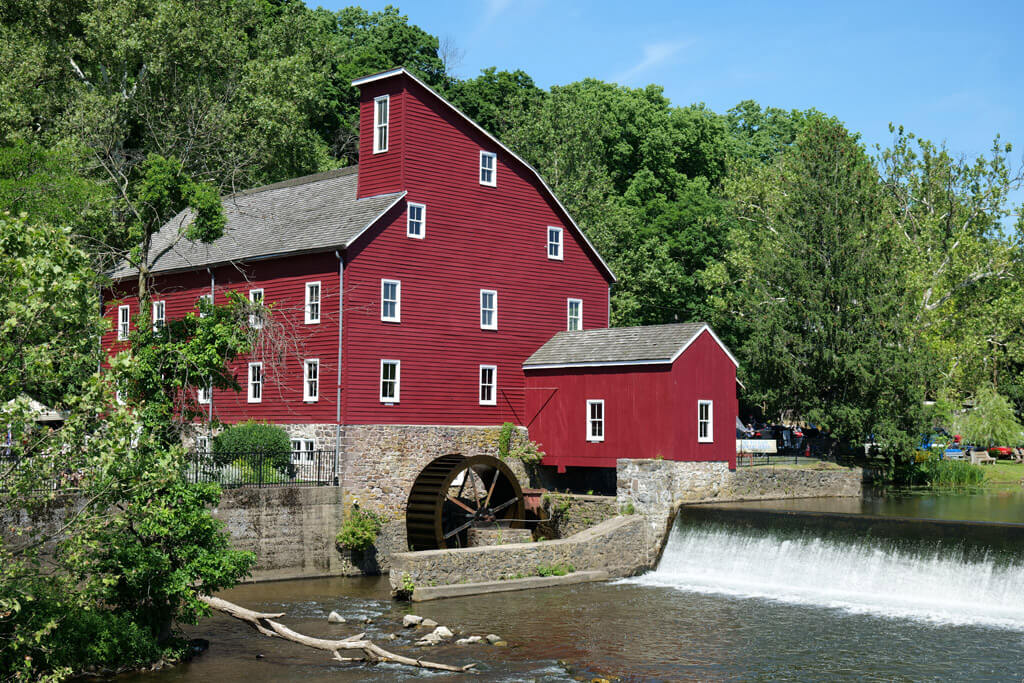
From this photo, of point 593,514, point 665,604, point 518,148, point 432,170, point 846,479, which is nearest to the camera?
point 665,604

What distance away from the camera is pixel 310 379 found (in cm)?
3397

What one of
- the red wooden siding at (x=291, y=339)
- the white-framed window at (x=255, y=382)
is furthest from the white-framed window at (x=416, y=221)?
the white-framed window at (x=255, y=382)

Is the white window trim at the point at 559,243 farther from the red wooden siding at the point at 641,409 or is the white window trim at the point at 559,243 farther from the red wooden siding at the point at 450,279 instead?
the red wooden siding at the point at 641,409

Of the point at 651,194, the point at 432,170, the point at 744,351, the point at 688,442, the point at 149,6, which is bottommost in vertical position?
the point at 688,442

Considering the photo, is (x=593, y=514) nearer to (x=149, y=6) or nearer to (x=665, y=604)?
(x=665, y=604)

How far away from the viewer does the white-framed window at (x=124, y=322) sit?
41750mm

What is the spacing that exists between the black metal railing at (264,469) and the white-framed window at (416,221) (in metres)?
7.59

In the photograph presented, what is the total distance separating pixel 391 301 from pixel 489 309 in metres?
4.26

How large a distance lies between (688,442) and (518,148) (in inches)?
1035

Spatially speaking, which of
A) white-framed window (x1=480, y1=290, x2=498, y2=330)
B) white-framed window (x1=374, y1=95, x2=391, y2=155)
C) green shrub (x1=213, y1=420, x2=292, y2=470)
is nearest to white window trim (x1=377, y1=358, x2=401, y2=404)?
green shrub (x1=213, y1=420, x2=292, y2=470)

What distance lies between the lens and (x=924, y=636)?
21703mm

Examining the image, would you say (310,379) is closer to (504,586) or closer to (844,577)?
(504,586)

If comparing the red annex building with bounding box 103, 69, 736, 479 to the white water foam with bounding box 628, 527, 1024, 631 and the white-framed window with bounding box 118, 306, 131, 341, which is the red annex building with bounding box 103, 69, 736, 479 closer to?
the white-framed window with bounding box 118, 306, 131, 341

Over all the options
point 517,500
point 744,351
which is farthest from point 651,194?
point 517,500
